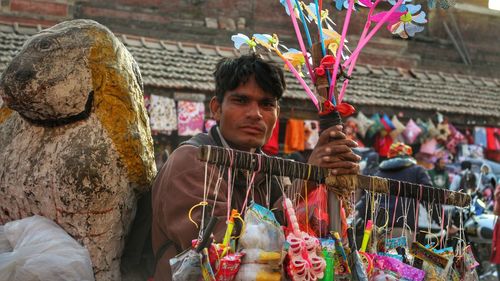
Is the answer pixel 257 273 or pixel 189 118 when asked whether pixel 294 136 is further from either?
pixel 257 273

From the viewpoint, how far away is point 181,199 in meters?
2.54

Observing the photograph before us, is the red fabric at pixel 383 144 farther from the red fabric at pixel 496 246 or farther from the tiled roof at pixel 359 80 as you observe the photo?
the red fabric at pixel 496 246

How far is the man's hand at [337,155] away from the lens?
2.52m

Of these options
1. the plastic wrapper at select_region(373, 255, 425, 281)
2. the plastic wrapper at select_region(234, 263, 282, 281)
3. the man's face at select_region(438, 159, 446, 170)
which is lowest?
the man's face at select_region(438, 159, 446, 170)

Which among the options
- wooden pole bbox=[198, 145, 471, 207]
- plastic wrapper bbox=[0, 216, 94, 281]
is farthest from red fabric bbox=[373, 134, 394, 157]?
plastic wrapper bbox=[0, 216, 94, 281]

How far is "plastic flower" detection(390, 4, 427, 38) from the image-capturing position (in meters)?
Answer: 2.84

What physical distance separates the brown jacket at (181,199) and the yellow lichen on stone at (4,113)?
830mm

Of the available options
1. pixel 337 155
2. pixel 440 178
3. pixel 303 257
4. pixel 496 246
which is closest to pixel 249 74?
pixel 337 155

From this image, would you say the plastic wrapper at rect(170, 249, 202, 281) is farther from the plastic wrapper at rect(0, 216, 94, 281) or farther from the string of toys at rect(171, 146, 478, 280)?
the plastic wrapper at rect(0, 216, 94, 281)

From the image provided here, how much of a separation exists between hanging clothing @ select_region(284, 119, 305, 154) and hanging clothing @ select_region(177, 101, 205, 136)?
1.39m

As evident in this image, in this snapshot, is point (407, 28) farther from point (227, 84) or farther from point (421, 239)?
point (421, 239)

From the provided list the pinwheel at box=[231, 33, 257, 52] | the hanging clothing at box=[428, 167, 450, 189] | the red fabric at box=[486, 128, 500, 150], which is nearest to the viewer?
the pinwheel at box=[231, 33, 257, 52]

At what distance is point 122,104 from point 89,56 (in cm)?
25

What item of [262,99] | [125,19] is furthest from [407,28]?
[125,19]
